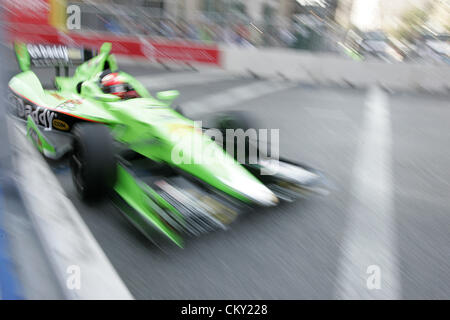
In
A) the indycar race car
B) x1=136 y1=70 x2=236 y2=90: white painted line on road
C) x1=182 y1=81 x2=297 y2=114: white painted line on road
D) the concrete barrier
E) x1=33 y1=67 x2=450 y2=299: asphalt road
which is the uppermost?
the concrete barrier

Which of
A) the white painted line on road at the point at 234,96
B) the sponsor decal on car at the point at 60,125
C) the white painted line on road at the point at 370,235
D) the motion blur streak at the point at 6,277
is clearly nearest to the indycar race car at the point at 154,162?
the sponsor decal on car at the point at 60,125

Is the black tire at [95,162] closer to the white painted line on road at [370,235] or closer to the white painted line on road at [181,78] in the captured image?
the white painted line on road at [370,235]

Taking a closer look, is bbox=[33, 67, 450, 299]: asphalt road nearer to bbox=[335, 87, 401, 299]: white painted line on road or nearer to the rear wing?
bbox=[335, 87, 401, 299]: white painted line on road

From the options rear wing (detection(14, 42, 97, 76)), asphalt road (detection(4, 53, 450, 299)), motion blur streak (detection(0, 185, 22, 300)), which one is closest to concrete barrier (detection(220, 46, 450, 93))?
asphalt road (detection(4, 53, 450, 299))

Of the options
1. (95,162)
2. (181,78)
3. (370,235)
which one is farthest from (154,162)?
(181,78)

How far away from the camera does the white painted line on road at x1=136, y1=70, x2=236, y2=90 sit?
29.3 ft

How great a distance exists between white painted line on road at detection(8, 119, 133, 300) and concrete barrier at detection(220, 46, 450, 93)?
8.35 metres

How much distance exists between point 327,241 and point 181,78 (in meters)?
7.47

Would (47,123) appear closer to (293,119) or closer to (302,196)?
(302,196)

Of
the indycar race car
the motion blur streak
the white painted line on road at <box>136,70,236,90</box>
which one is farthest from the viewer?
the white painted line on road at <box>136,70,236,90</box>

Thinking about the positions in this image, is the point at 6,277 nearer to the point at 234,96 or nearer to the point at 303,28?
the point at 234,96

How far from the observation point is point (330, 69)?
10680mm
